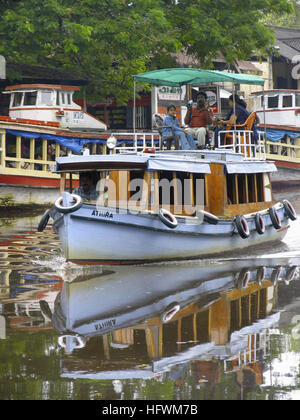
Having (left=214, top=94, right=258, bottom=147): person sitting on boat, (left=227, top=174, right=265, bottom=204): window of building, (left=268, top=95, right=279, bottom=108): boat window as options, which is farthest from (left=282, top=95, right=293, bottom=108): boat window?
(left=227, top=174, right=265, bottom=204): window of building

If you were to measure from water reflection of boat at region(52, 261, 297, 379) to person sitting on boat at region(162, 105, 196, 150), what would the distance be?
3311 millimetres

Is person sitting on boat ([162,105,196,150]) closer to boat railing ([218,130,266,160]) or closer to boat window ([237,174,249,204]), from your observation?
boat railing ([218,130,266,160])

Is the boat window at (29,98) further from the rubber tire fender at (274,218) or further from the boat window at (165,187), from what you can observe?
the boat window at (165,187)

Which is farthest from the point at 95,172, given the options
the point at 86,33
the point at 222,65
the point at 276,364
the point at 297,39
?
the point at 297,39

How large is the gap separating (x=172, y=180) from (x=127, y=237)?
1.62 metres

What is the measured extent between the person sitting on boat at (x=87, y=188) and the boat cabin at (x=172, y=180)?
0.10m

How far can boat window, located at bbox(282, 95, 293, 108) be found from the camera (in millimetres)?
38688

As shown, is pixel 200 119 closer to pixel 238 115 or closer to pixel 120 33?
pixel 238 115

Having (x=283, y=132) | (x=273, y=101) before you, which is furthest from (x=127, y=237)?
(x=273, y=101)

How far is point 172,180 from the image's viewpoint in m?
15.1

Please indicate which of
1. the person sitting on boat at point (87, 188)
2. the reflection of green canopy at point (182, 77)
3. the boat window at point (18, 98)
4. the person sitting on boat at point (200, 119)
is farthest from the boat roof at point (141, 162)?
the boat window at point (18, 98)

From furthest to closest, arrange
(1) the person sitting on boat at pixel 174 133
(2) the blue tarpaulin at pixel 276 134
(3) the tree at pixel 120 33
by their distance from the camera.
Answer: (2) the blue tarpaulin at pixel 276 134, (3) the tree at pixel 120 33, (1) the person sitting on boat at pixel 174 133

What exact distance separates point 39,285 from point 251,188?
6890 mm

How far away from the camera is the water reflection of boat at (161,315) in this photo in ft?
27.7
